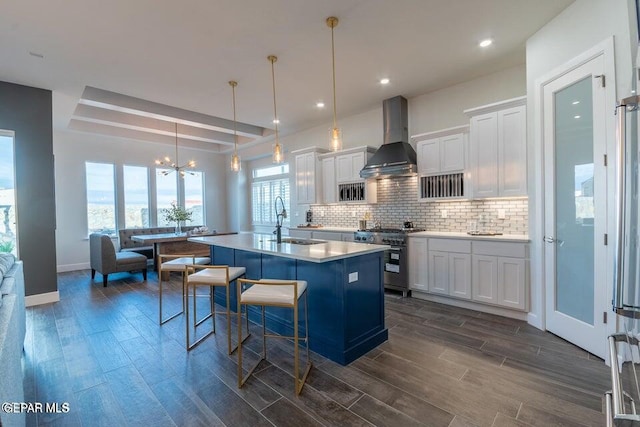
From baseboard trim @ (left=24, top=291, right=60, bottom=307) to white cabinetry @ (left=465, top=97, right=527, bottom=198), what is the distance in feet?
20.3

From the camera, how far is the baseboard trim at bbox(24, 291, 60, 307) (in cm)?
411

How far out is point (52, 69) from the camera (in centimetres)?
373

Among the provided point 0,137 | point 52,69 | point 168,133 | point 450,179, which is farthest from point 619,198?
point 168,133

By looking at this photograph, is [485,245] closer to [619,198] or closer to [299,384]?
[619,198]

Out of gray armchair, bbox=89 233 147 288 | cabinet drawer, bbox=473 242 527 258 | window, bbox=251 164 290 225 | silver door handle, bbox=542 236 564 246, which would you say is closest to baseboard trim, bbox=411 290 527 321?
cabinet drawer, bbox=473 242 527 258

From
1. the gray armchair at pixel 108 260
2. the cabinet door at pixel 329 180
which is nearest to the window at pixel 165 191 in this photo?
the gray armchair at pixel 108 260

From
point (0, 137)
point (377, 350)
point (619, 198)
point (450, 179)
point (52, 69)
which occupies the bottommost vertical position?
point (377, 350)

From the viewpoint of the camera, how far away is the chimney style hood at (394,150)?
4.55m

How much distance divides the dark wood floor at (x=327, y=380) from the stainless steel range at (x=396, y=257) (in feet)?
3.33

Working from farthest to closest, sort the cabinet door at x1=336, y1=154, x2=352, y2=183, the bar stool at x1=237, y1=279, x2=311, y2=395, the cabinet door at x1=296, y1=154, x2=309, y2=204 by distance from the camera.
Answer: the cabinet door at x1=296, y1=154, x2=309, y2=204
the cabinet door at x1=336, y1=154, x2=352, y2=183
the bar stool at x1=237, y1=279, x2=311, y2=395

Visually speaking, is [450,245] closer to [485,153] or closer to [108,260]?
[485,153]

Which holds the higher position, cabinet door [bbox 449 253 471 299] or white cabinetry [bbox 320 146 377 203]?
white cabinetry [bbox 320 146 377 203]

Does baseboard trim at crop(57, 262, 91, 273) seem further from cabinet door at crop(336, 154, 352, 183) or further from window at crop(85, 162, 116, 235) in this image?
cabinet door at crop(336, 154, 352, 183)

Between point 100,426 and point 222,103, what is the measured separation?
4.67 m
